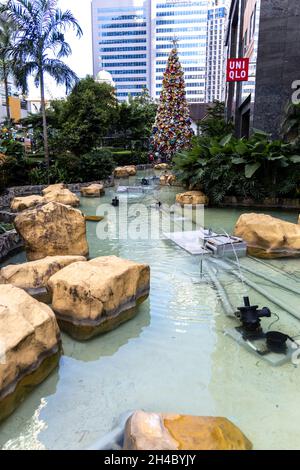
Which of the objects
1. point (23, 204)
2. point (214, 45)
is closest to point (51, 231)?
point (23, 204)

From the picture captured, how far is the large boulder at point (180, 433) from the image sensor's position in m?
2.25

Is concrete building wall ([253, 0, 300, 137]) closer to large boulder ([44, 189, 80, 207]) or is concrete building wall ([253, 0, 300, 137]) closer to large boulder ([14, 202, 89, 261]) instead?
large boulder ([44, 189, 80, 207])

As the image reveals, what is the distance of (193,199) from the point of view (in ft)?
35.7

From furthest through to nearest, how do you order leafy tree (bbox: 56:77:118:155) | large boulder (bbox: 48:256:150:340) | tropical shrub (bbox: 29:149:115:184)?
leafy tree (bbox: 56:77:118:155) < tropical shrub (bbox: 29:149:115:184) < large boulder (bbox: 48:256:150:340)

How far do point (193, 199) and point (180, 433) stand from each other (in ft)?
29.2

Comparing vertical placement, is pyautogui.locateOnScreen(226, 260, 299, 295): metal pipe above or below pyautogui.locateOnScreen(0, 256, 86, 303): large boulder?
below

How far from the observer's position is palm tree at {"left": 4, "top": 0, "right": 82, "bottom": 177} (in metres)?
13.8

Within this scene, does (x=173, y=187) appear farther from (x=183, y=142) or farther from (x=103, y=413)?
(x=103, y=413)

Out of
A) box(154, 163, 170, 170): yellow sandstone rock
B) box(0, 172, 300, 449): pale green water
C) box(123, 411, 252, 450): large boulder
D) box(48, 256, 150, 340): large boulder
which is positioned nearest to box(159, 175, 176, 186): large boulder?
box(154, 163, 170, 170): yellow sandstone rock

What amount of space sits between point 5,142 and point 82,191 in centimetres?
342

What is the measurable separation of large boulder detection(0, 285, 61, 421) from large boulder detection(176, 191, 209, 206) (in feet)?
25.7

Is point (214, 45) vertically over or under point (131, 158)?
over

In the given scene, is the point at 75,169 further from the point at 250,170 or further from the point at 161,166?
the point at 250,170

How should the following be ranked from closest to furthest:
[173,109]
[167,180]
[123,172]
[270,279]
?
1. [270,279]
2. [167,180]
3. [123,172]
4. [173,109]
